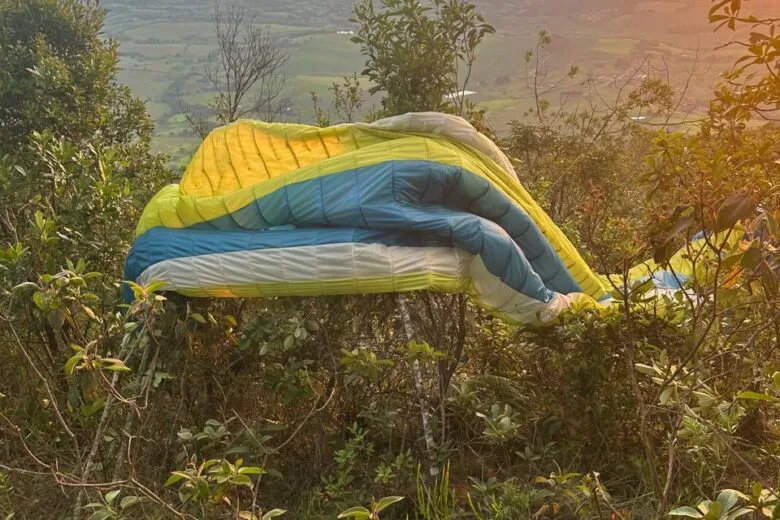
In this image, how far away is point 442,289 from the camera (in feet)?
9.00

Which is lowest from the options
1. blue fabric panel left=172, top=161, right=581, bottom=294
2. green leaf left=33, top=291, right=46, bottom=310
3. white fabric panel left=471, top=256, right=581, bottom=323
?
white fabric panel left=471, top=256, right=581, bottom=323

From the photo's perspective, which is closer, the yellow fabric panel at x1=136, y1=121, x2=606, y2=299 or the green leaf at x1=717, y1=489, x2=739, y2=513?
the green leaf at x1=717, y1=489, x2=739, y2=513

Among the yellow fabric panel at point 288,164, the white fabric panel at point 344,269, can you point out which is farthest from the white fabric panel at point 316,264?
the yellow fabric panel at point 288,164

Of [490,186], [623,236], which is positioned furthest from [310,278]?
[623,236]

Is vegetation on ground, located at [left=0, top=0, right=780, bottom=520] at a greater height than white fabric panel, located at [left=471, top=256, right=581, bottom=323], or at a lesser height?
lesser

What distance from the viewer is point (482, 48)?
39719 millimetres

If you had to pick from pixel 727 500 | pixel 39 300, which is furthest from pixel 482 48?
pixel 727 500

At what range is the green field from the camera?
29.4 metres

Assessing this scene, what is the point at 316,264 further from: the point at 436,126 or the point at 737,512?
the point at 737,512

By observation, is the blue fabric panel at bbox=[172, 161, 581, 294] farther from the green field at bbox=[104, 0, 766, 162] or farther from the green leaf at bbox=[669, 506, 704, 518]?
the green field at bbox=[104, 0, 766, 162]

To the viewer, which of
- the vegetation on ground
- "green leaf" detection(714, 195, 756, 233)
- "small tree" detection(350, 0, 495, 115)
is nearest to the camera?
"green leaf" detection(714, 195, 756, 233)

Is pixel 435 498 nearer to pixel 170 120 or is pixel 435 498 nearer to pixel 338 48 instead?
pixel 170 120

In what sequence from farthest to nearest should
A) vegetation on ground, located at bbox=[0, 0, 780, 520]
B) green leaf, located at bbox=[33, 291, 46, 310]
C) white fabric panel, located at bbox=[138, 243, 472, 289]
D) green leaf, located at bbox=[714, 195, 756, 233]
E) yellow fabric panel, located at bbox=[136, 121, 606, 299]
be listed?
1. yellow fabric panel, located at bbox=[136, 121, 606, 299]
2. white fabric panel, located at bbox=[138, 243, 472, 289]
3. vegetation on ground, located at bbox=[0, 0, 780, 520]
4. green leaf, located at bbox=[33, 291, 46, 310]
5. green leaf, located at bbox=[714, 195, 756, 233]

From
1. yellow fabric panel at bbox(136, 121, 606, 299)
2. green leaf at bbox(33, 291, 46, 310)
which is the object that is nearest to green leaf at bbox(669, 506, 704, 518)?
yellow fabric panel at bbox(136, 121, 606, 299)
